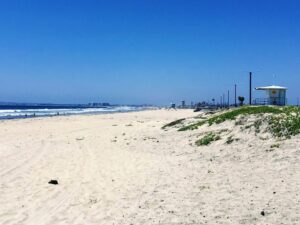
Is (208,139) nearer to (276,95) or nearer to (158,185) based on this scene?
(158,185)

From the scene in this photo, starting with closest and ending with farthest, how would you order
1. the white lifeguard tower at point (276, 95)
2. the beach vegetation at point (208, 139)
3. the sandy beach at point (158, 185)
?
the sandy beach at point (158, 185) → the beach vegetation at point (208, 139) → the white lifeguard tower at point (276, 95)

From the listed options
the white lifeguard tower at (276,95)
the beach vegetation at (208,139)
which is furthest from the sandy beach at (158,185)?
the white lifeguard tower at (276,95)

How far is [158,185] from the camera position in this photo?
1288cm

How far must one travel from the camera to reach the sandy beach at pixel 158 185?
9.52 meters

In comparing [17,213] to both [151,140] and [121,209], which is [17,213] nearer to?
[121,209]

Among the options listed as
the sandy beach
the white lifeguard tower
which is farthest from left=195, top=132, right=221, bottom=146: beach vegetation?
the white lifeguard tower

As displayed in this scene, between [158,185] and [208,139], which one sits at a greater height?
[208,139]

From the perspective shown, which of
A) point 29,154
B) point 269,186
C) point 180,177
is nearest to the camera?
point 269,186

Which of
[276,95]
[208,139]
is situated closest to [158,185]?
[208,139]

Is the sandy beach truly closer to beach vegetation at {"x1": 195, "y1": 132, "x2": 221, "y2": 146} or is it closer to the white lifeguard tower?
beach vegetation at {"x1": 195, "y1": 132, "x2": 221, "y2": 146}

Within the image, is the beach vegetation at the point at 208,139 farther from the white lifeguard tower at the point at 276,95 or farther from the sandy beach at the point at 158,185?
the white lifeguard tower at the point at 276,95

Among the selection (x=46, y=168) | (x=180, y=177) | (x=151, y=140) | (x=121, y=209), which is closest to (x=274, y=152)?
(x=180, y=177)

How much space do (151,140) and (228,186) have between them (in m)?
14.1

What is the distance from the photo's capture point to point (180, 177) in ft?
46.1
